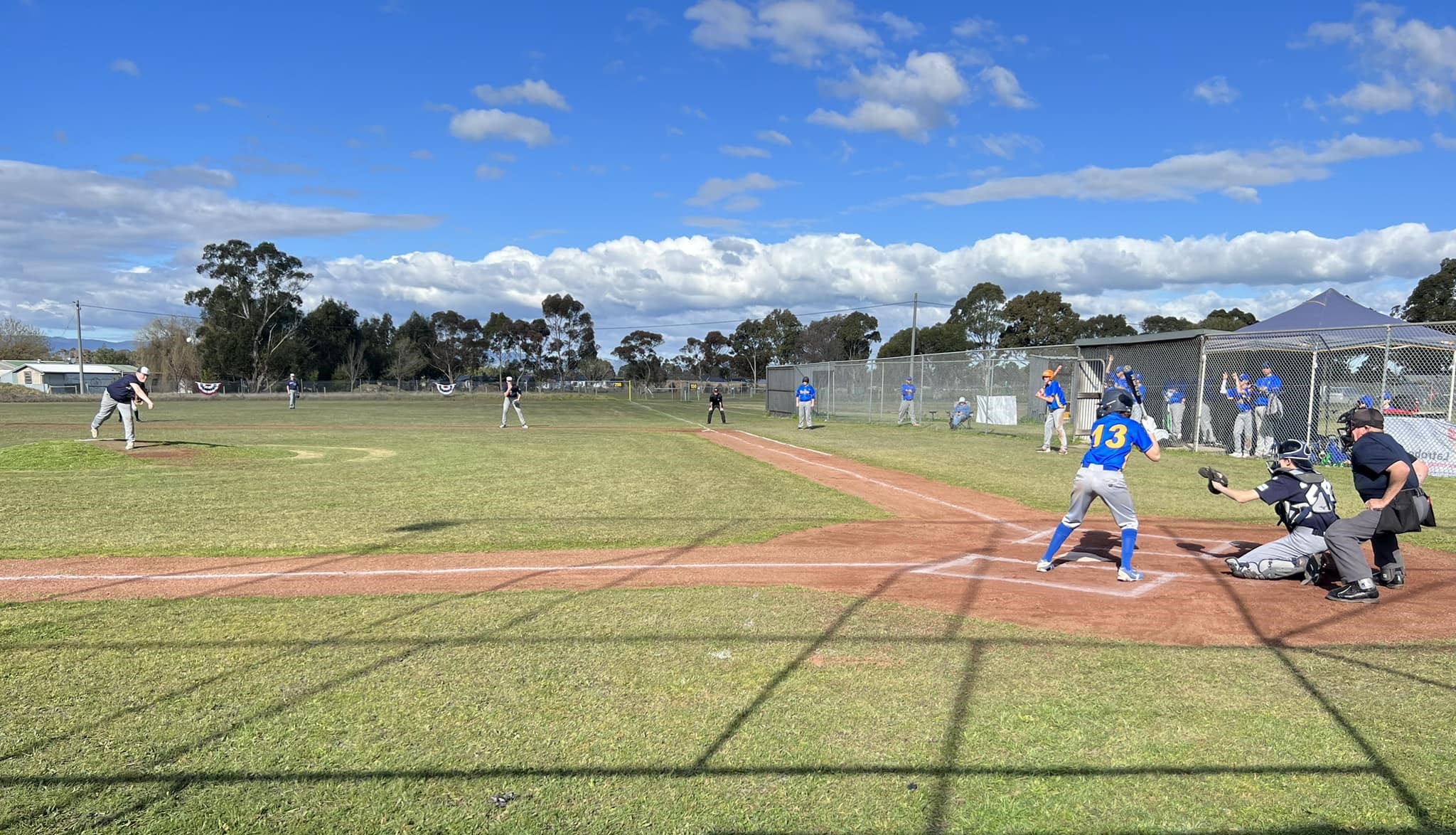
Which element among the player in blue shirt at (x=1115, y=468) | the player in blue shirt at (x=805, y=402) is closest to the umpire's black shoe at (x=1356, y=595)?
the player in blue shirt at (x=1115, y=468)

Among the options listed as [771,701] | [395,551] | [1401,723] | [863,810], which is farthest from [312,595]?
[1401,723]

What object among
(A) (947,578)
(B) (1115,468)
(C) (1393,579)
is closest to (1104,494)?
(B) (1115,468)

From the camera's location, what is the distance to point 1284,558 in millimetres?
7516

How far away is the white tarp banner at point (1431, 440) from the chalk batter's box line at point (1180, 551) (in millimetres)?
9009

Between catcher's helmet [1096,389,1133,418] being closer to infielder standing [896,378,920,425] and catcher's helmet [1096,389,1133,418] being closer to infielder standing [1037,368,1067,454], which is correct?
infielder standing [1037,368,1067,454]

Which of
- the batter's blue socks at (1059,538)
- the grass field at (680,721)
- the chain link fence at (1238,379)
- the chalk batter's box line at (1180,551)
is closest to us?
the grass field at (680,721)

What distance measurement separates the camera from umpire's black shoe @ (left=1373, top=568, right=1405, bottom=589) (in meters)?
7.28

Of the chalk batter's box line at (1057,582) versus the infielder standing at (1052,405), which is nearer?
the chalk batter's box line at (1057,582)

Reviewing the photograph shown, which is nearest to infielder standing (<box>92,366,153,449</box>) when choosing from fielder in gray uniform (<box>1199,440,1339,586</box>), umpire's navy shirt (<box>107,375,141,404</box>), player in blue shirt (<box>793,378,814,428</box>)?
umpire's navy shirt (<box>107,375,141,404</box>)

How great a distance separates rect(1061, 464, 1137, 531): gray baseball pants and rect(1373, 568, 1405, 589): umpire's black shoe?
215 centimetres

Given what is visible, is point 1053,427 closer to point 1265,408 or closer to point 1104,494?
point 1265,408

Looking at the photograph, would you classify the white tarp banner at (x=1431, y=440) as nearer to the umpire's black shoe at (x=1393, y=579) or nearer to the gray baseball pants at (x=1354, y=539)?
the umpire's black shoe at (x=1393, y=579)

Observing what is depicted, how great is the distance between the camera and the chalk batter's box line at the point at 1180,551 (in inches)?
344

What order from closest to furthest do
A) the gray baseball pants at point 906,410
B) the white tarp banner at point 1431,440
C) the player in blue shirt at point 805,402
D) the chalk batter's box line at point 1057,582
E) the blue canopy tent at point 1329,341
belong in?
the chalk batter's box line at point 1057,582, the white tarp banner at point 1431,440, the blue canopy tent at point 1329,341, the player in blue shirt at point 805,402, the gray baseball pants at point 906,410
